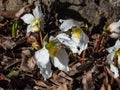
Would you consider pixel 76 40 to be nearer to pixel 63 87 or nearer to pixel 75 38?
pixel 75 38

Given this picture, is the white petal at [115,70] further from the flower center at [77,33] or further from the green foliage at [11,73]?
the green foliage at [11,73]

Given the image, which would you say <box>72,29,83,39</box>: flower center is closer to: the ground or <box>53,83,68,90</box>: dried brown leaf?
the ground

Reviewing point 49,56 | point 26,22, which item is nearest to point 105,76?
point 49,56

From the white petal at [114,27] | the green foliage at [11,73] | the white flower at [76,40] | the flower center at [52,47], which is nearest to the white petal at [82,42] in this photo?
the white flower at [76,40]

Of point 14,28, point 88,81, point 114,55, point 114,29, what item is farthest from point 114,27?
point 14,28

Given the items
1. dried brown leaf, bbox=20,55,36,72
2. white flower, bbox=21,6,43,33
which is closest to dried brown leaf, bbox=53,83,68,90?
dried brown leaf, bbox=20,55,36,72

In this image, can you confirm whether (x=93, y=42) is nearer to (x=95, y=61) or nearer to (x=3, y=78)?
(x=95, y=61)
